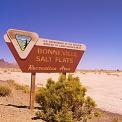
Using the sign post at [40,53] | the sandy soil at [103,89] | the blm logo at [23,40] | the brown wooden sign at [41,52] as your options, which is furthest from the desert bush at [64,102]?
the sandy soil at [103,89]

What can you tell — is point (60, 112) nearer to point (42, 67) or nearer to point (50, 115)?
point (50, 115)

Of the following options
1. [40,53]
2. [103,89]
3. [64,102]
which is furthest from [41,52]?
[103,89]

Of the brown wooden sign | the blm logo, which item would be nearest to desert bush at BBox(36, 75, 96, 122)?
the brown wooden sign

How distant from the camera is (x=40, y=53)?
12.9 m

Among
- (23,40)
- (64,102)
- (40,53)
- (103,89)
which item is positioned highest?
(23,40)

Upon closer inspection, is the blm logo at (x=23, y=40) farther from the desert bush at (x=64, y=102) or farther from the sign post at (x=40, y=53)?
the desert bush at (x=64, y=102)

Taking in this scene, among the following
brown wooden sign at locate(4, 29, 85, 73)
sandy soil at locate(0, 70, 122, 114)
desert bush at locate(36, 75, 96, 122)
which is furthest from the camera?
sandy soil at locate(0, 70, 122, 114)

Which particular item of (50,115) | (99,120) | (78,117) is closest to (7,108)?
(50,115)

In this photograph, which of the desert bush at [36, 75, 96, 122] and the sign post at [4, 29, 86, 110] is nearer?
the desert bush at [36, 75, 96, 122]

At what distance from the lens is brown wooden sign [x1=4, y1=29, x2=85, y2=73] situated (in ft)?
40.1

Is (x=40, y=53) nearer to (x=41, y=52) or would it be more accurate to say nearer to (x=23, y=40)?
(x=41, y=52)

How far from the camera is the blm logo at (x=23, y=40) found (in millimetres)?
12287

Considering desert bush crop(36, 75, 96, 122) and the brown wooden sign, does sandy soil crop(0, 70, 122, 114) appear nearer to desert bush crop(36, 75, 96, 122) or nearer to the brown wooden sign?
the brown wooden sign

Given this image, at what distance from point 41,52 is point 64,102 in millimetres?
2698
